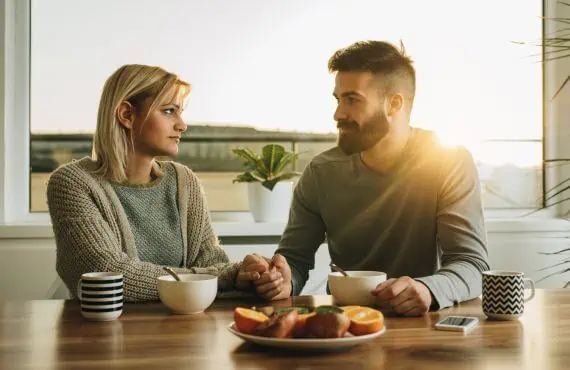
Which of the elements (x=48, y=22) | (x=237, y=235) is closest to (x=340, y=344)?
(x=237, y=235)

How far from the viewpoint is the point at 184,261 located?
2004 mm

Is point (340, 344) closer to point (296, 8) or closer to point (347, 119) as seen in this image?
point (347, 119)

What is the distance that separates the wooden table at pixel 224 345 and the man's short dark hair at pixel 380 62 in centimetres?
86

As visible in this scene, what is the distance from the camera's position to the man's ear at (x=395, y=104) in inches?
83.9

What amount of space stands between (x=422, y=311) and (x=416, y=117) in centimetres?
185

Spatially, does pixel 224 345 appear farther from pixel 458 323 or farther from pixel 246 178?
pixel 246 178

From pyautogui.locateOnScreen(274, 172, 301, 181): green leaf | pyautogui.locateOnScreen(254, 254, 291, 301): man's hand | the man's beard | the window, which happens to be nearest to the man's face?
the man's beard

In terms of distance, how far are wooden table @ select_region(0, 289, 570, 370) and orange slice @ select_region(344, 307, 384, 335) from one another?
33mm

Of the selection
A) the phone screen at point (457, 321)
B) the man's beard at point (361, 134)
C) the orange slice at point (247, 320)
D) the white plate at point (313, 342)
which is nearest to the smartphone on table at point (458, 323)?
the phone screen at point (457, 321)

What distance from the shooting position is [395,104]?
2139mm

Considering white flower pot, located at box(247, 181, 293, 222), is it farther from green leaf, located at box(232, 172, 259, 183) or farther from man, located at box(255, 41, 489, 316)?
man, located at box(255, 41, 489, 316)

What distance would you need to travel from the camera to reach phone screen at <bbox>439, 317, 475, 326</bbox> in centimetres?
132

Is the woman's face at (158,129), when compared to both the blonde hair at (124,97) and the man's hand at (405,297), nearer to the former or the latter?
the blonde hair at (124,97)

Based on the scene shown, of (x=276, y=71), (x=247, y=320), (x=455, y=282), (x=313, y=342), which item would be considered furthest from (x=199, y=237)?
(x=276, y=71)
